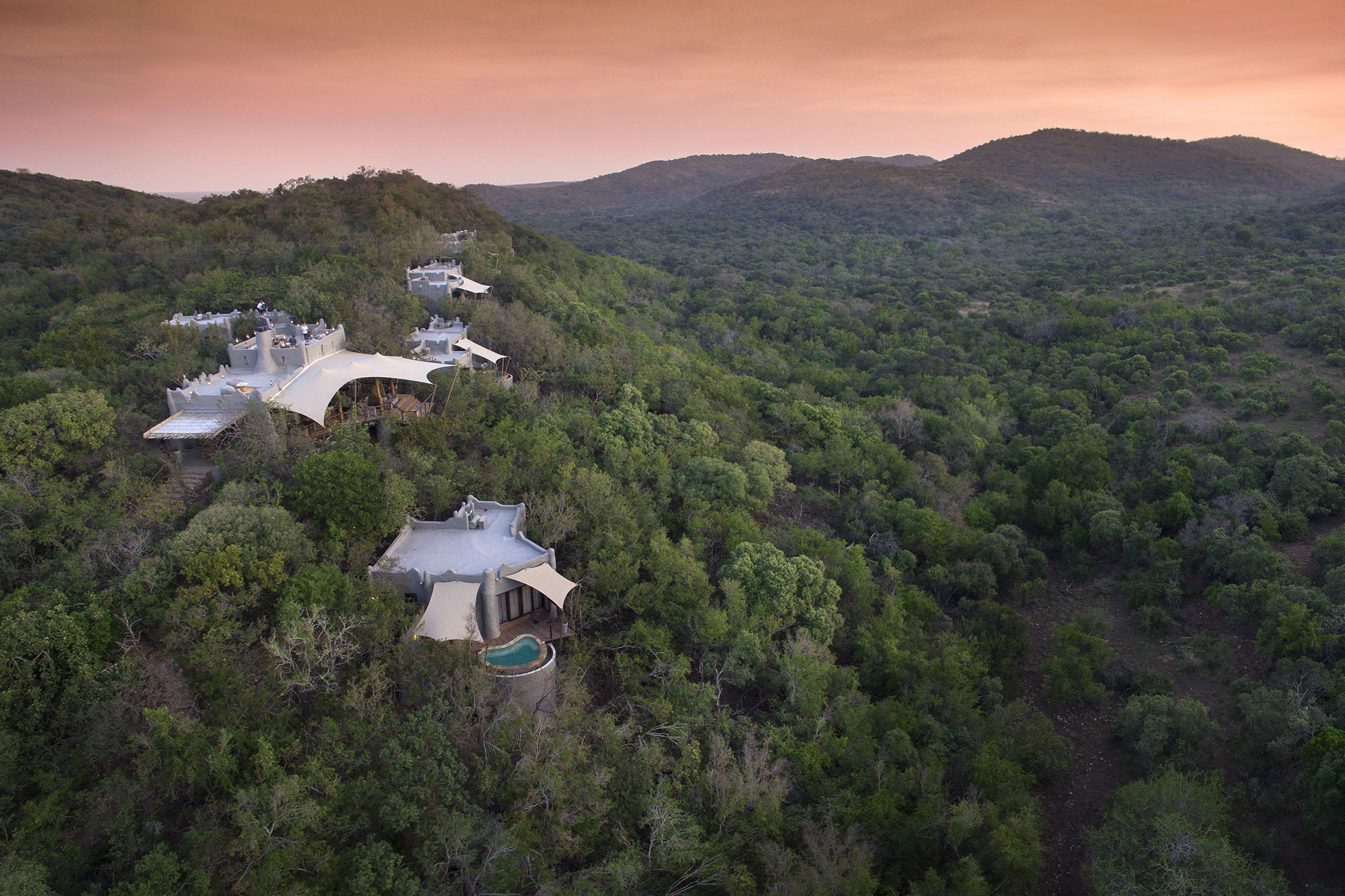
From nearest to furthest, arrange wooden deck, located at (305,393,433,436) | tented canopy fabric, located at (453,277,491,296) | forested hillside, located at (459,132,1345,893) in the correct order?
forested hillside, located at (459,132,1345,893) → wooden deck, located at (305,393,433,436) → tented canopy fabric, located at (453,277,491,296)

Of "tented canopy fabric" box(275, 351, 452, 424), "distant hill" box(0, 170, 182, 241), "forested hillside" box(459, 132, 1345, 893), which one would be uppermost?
"distant hill" box(0, 170, 182, 241)

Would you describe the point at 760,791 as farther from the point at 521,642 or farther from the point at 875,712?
the point at 521,642

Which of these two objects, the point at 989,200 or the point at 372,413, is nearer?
the point at 372,413

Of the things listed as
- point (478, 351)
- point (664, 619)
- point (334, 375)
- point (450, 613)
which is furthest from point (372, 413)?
point (664, 619)

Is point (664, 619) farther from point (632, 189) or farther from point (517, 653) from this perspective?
point (632, 189)

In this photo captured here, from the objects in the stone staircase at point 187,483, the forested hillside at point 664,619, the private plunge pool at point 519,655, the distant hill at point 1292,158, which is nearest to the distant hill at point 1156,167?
the distant hill at point 1292,158

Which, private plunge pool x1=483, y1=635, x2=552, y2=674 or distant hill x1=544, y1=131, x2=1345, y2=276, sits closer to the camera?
private plunge pool x1=483, y1=635, x2=552, y2=674

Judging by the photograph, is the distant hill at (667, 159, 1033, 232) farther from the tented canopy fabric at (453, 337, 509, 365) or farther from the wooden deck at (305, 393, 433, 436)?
the wooden deck at (305, 393, 433, 436)

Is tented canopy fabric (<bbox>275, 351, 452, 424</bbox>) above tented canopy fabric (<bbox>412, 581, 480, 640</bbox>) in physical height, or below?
above

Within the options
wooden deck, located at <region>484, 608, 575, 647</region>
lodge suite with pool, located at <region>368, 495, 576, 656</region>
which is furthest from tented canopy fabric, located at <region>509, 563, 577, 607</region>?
wooden deck, located at <region>484, 608, 575, 647</region>
